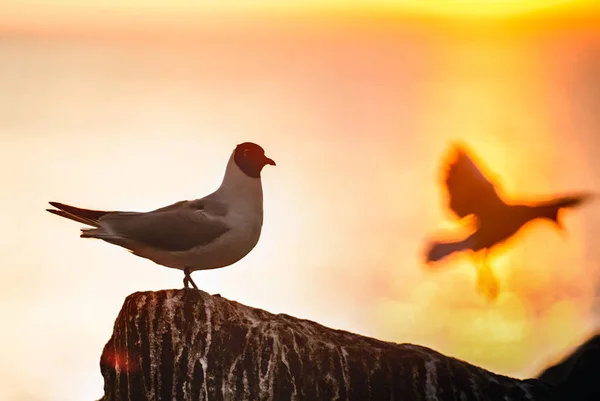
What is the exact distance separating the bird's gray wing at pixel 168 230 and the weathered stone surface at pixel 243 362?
0.46 m

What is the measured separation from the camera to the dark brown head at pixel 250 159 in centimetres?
1120

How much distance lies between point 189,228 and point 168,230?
19 cm

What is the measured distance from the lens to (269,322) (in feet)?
35.8

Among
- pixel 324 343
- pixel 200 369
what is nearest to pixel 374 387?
pixel 324 343

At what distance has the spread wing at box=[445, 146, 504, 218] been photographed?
476 inches

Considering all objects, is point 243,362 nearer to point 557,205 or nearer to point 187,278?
point 187,278

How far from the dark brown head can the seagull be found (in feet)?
0.47

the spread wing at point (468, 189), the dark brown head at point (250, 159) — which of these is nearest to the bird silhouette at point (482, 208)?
the spread wing at point (468, 189)

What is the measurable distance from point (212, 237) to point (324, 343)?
4.51ft


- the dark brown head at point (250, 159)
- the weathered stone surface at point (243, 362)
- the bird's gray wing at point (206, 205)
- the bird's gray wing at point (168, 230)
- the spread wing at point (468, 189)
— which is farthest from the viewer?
the spread wing at point (468, 189)

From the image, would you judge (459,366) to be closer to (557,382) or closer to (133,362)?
(557,382)

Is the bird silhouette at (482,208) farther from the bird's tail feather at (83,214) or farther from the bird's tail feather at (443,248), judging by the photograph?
the bird's tail feather at (83,214)

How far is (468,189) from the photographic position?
1212 cm

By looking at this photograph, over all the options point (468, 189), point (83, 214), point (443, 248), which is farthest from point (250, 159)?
point (443, 248)
